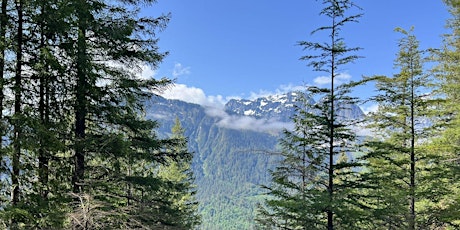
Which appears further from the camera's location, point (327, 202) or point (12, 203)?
point (327, 202)

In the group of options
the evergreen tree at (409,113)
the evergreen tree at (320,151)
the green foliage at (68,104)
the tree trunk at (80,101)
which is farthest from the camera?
the evergreen tree at (409,113)

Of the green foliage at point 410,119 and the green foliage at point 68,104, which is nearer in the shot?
the green foliage at point 68,104

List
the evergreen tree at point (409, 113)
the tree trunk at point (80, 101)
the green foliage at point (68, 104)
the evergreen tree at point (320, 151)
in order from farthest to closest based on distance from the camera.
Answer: the evergreen tree at point (409, 113)
the evergreen tree at point (320, 151)
the tree trunk at point (80, 101)
the green foliage at point (68, 104)

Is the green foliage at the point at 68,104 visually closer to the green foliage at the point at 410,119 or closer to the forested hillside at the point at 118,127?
the forested hillside at the point at 118,127

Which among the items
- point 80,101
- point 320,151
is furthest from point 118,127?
point 320,151

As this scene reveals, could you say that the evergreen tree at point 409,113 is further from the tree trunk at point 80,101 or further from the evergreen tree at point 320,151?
the tree trunk at point 80,101

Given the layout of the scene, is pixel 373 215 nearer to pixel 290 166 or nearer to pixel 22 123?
pixel 290 166

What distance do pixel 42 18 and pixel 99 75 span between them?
191cm

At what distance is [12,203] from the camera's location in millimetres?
6645

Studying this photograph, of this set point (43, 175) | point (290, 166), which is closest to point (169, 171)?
point (290, 166)

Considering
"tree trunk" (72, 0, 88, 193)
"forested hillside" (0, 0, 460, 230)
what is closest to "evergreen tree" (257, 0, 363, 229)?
"forested hillside" (0, 0, 460, 230)

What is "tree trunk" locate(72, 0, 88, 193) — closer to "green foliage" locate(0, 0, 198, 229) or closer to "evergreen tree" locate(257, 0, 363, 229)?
"green foliage" locate(0, 0, 198, 229)

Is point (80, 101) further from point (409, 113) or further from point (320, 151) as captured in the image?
point (409, 113)

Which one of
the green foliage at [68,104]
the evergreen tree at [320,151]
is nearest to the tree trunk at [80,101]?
the green foliage at [68,104]
